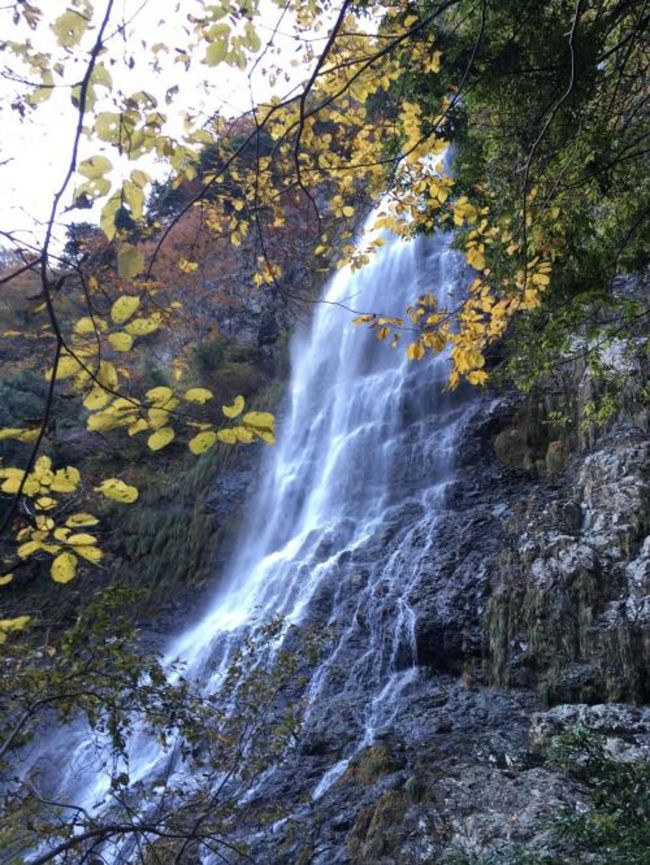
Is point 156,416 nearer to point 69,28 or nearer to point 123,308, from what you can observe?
point 123,308

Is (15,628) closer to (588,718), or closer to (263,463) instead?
(588,718)

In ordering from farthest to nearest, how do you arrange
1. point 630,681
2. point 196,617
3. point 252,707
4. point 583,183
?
point 196,617
point 630,681
point 252,707
point 583,183

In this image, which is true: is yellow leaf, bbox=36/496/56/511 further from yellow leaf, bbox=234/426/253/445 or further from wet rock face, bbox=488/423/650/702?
wet rock face, bbox=488/423/650/702

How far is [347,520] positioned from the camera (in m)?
11.6

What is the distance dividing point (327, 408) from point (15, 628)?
12979 mm

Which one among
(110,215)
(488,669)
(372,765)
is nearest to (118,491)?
(110,215)

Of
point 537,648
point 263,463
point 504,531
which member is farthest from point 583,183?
point 263,463

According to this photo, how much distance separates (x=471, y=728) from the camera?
6387 mm

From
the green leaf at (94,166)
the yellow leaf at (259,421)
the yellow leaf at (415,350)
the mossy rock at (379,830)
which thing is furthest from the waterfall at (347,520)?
the green leaf at (94,166)

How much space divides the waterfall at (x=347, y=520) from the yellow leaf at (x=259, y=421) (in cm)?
482

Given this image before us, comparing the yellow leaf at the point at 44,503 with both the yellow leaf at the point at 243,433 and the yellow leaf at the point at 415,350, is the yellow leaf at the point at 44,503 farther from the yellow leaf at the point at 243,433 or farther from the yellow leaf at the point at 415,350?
the yellow leaf at the point at 415,350

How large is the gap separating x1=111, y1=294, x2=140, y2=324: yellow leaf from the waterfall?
4961mm

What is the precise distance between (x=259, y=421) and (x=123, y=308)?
0.39 metres

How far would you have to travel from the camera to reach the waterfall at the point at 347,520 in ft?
26.8
